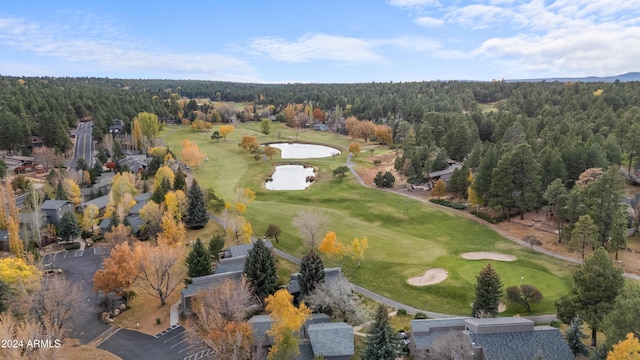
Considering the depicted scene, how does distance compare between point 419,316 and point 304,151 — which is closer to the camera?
point 419,316

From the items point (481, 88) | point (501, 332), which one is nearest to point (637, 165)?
point (501, 332)

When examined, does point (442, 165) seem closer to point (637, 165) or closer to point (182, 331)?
point (637, 165)

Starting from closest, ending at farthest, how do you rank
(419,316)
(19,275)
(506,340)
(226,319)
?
(506,340) < (226,319) < (19,275) < (419,316)

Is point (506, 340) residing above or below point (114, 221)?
above

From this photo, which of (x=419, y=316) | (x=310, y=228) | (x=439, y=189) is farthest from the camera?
(x=439, y=189)

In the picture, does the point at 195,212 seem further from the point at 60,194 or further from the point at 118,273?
the point at 60,194

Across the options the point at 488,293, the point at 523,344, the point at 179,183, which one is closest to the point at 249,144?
the point at 179,183
